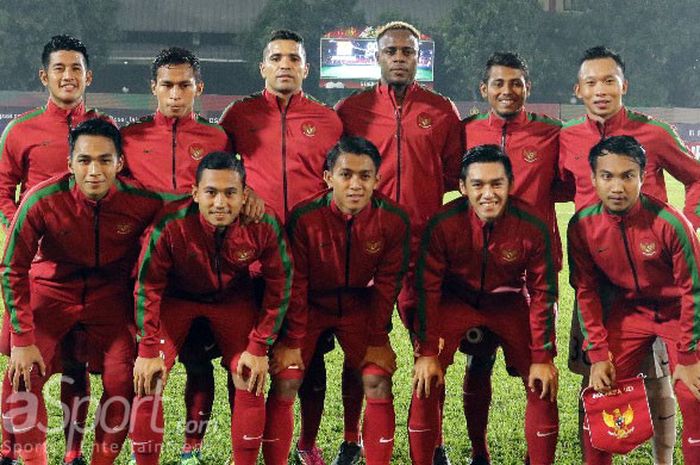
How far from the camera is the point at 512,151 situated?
13.9 ft

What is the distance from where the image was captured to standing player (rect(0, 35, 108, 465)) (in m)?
4.11

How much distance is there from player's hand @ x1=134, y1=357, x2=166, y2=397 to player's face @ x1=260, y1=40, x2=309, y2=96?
1.48 m

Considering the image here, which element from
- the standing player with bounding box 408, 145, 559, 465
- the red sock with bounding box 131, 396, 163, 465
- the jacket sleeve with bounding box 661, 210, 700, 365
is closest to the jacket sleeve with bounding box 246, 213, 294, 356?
the red sock with bounding box 131, 396, 163, 465

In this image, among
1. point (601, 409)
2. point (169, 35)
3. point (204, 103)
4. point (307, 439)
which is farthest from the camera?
point (169, 35)

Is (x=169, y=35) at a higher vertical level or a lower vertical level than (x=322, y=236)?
higher

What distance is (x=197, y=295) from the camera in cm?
381

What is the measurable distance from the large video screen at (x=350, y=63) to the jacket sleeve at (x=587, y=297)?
28.1 metres

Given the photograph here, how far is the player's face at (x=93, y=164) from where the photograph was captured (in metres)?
3.62

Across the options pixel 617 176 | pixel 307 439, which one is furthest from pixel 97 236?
pixel 617 176

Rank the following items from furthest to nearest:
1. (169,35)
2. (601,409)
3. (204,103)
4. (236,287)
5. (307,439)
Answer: (169,35)
(204,103)
(307,439)
(236,287)
(601,409)

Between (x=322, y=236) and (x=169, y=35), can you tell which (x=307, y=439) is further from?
(x=169, y=35)

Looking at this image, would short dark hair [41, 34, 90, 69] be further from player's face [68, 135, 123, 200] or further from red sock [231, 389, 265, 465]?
red sock [231, 389, 265, 465]

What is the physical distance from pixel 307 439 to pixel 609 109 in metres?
2.12

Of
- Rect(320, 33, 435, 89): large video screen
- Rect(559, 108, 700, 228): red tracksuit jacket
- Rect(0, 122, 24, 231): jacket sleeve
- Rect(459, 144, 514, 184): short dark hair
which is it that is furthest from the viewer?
Rect(320, 33, 435, 89): large video screen
